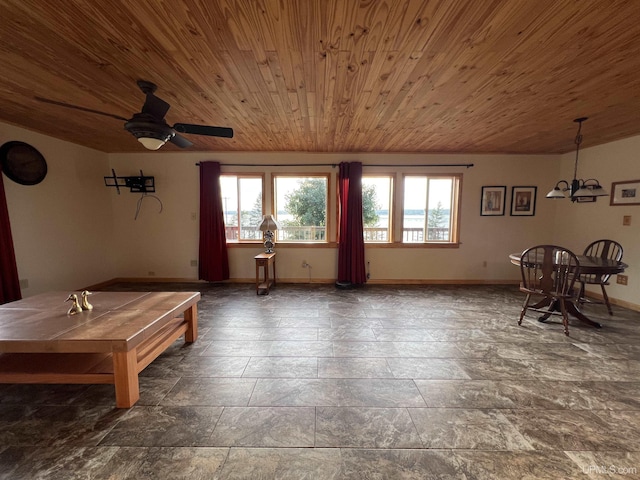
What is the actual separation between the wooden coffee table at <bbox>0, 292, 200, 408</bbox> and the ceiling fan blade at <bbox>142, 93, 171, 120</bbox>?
5.21ft

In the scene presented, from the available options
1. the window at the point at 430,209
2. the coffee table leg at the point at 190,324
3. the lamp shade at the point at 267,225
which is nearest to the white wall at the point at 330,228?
the window at the point at 430,209

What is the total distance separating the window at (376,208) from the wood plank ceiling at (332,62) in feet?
5.17

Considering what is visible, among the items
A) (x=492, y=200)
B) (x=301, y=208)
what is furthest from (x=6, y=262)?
(x=492, y=200)

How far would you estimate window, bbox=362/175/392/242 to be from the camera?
186 inches

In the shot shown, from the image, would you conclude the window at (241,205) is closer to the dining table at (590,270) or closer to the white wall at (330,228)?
the white wall at (330,228)

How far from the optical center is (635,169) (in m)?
3.46

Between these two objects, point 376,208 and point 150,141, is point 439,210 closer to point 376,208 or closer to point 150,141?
point 376,208

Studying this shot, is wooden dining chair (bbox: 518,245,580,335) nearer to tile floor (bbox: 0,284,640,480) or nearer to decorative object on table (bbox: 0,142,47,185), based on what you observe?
tile floor (bbox: 0,284,640,480)

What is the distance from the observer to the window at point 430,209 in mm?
4699

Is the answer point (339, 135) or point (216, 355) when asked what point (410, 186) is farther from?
point (216, 355)

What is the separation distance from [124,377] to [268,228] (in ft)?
9.37

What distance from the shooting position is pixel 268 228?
4258mm

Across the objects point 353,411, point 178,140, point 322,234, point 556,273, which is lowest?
point 353,411

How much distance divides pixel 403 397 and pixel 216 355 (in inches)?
62.7
